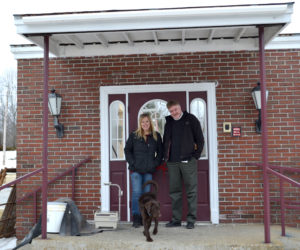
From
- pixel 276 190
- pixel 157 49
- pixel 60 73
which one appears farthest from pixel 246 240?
pixel 60 73

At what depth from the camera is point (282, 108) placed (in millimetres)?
5152

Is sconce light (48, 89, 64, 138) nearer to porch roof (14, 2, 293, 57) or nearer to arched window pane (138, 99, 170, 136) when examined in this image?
porch roof (14, 2, 293, 57)

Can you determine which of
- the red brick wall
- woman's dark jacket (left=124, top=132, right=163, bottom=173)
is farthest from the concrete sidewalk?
woman's dark jacket (left=124, top=132, right=163, bottom=173)

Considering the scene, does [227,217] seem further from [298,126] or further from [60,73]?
[60,73]

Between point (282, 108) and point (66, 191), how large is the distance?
12.5 feet

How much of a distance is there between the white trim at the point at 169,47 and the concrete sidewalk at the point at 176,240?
2828 mm

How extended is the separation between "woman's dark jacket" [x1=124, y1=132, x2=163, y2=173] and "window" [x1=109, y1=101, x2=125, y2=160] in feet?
2.06

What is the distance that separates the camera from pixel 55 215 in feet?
14.6

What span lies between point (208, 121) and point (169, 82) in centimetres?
91

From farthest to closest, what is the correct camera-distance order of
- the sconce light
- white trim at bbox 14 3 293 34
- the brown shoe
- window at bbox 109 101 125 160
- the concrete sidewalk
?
window at bbox 109 101 125 160 < the sconce light < the brown shoe < the concrete sidewalk < white trim at bbox 14 3 293 34

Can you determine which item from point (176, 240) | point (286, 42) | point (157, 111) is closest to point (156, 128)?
point (157, 111)

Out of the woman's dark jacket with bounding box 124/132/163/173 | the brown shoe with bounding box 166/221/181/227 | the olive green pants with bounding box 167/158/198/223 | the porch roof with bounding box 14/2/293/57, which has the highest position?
the porch roof with bounding box 14/2/293/57

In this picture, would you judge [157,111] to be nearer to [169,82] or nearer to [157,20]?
[169,82]

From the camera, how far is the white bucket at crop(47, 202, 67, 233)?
14.4ft
